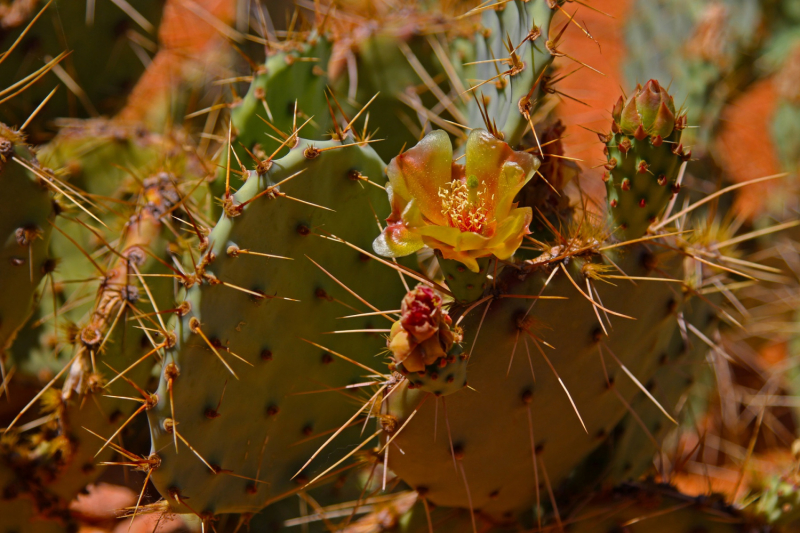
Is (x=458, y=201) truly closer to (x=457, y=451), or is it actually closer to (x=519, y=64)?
(x=519, y=64)

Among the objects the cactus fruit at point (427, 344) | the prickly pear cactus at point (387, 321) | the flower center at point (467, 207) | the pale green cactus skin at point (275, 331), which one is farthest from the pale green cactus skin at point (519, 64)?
the cactus fruit at point (427, 344)

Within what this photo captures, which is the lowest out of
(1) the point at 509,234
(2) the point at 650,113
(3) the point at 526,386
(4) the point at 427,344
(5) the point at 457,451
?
(5) the point at 457,451

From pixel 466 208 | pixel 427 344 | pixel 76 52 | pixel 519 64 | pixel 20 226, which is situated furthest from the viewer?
pixel 76 52

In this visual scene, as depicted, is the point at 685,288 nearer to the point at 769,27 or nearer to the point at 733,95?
the point at 733,95

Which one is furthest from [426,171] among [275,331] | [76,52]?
[76,52]

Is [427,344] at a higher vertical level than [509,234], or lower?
lower

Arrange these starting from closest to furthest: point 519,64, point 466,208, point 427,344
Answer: point 427,344, point 466,208, point 519,64

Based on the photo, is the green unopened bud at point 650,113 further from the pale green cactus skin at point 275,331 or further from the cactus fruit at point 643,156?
the pale green cactus skin at point 275,331

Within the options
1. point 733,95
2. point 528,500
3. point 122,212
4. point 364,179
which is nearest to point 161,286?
point 122,212
